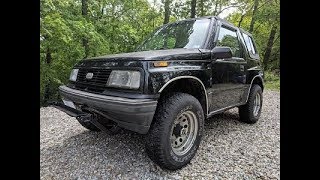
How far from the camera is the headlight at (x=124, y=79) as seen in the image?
2.63 meters

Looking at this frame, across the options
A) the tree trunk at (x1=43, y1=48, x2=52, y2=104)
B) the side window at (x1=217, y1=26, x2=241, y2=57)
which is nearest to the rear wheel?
the side window at (x1=217, y1=26, x2=241, y2=57)

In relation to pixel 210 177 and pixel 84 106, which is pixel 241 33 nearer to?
pixel 210 177

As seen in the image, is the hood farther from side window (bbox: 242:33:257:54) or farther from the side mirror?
side window (bbox: 242:33:257:54)

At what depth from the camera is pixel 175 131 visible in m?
3.06

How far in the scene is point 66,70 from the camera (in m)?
10.3

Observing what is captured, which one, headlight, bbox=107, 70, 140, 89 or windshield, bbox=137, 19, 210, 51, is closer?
headlight, bbox=107, 70, 140, 89

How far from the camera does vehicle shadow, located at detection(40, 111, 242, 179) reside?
2.95 meters

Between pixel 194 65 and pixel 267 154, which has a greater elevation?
pixel 194 65

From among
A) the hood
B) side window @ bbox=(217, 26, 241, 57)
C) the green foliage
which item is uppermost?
the green foliage

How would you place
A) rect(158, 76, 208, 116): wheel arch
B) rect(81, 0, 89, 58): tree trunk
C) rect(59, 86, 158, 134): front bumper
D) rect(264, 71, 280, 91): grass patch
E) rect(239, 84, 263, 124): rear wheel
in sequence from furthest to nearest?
1. rect(264, 71, 280, 91): grass patch
2. rect(81, 0, 89, 58): tree trunk
3. rect(239, 84, 263, 124): rear wheel
4. rect(158, 76, 208, 116): wheel arch
5. rect(59, 86, 158, 134): front bumper

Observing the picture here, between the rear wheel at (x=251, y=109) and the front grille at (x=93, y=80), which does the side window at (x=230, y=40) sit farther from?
the front grille at (x=93, y=80)
